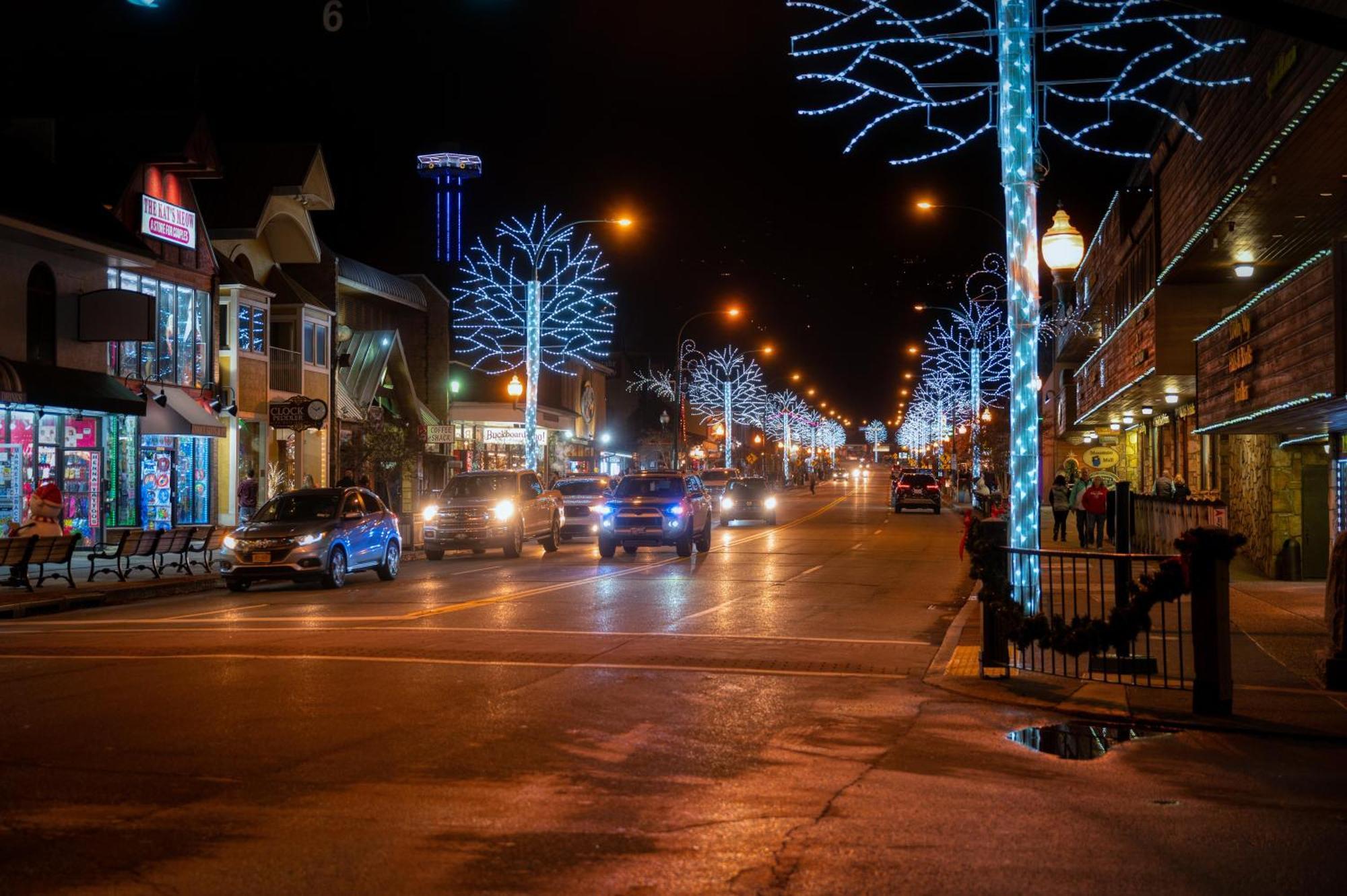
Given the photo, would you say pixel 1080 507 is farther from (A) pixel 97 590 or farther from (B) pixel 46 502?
(B) pixel 46 502

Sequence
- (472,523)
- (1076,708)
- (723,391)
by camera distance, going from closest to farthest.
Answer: (1076,708) < (472,523) < (723,391)

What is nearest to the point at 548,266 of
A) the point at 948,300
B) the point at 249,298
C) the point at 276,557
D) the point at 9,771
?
the point at 948,300

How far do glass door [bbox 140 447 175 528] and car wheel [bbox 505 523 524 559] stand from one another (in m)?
8.81

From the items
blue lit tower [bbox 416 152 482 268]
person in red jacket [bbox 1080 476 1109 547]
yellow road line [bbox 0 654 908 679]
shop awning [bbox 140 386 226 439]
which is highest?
blue lit tower [bbox 416 152 482 268]

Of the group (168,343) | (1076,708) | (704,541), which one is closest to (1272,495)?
(704,541)

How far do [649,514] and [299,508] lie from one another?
26.5 ft

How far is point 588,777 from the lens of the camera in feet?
26.6

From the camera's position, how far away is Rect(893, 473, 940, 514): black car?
189 ft

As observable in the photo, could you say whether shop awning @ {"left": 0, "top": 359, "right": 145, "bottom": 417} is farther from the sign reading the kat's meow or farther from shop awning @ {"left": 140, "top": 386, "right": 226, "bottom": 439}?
the sign reading the kat's meow

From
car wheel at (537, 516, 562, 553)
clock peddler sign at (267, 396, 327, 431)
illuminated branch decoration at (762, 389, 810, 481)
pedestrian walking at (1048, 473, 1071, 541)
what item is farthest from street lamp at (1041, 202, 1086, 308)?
illuminated branch decoration at (762, 389, 810, 481)

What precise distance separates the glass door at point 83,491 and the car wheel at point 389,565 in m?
9.08

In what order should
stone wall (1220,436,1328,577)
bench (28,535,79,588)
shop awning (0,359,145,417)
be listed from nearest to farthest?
bench (28,535,79,588), stone wall (1220,436,1328,577), shop awning (0,359,145,417)

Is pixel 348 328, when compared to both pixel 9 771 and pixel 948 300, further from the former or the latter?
pixel 9 771

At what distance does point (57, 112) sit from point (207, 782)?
30603mm
